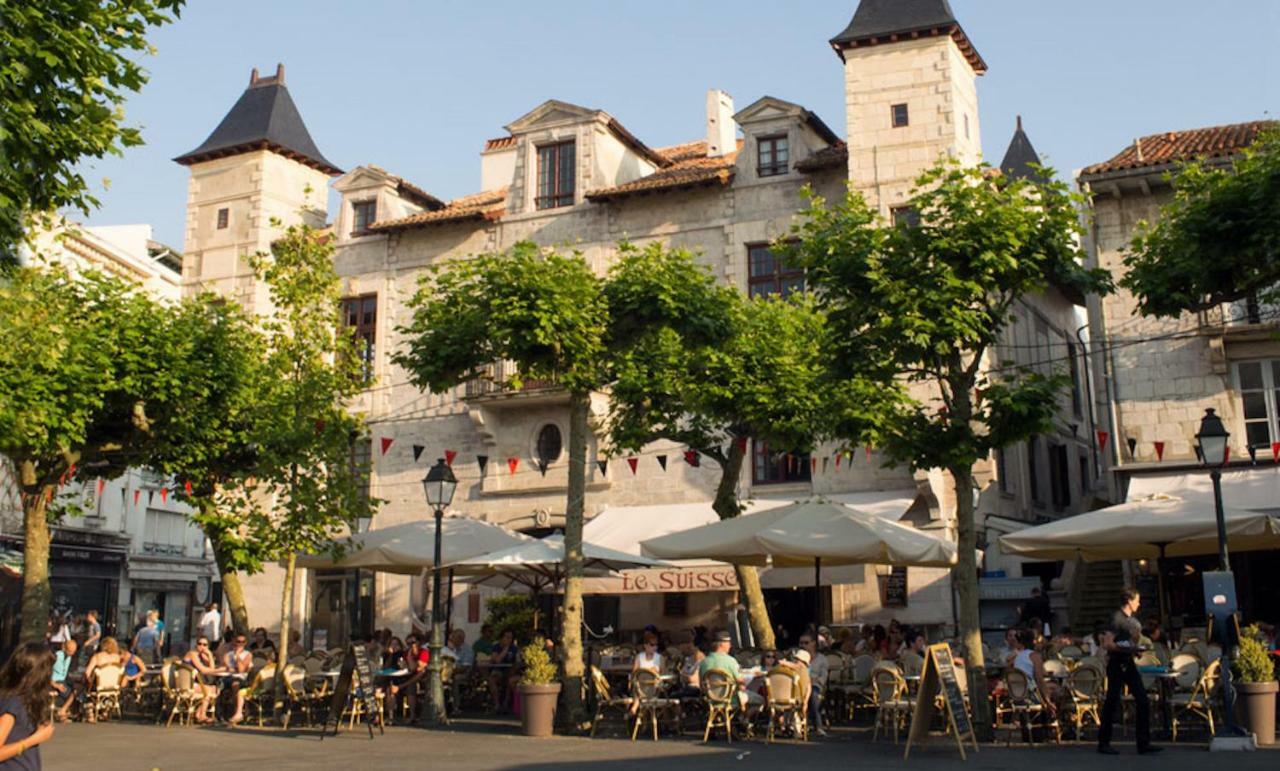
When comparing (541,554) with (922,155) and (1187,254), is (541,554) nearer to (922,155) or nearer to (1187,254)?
(1187,254)

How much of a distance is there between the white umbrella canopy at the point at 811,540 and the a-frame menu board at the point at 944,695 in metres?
3.19

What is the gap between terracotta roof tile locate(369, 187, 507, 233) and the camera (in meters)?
28.5

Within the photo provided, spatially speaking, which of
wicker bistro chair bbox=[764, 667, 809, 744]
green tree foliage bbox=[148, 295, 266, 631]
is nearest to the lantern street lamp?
wicker bistro chair bbox=[764, 667, 809, 744]

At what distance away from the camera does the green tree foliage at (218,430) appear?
1980 cm

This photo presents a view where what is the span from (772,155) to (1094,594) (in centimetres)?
1120

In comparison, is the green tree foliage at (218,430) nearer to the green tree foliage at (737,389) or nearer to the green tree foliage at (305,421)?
the green tree foliage at (305,421)

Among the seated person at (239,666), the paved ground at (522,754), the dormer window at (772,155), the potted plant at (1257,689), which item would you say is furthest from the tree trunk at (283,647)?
the dormer window at (772,155)

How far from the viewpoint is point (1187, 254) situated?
14.7 metres

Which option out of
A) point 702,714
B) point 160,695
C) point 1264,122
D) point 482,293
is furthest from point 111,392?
point 1264,122

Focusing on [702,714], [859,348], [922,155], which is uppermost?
[922,155]

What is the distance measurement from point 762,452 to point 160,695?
41.1ft

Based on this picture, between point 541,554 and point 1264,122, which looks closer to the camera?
point 541,554

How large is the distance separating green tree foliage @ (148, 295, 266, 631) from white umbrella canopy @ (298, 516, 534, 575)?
1378 mm

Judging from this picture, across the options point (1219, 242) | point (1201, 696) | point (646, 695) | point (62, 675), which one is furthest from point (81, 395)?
point (1219, 242)
